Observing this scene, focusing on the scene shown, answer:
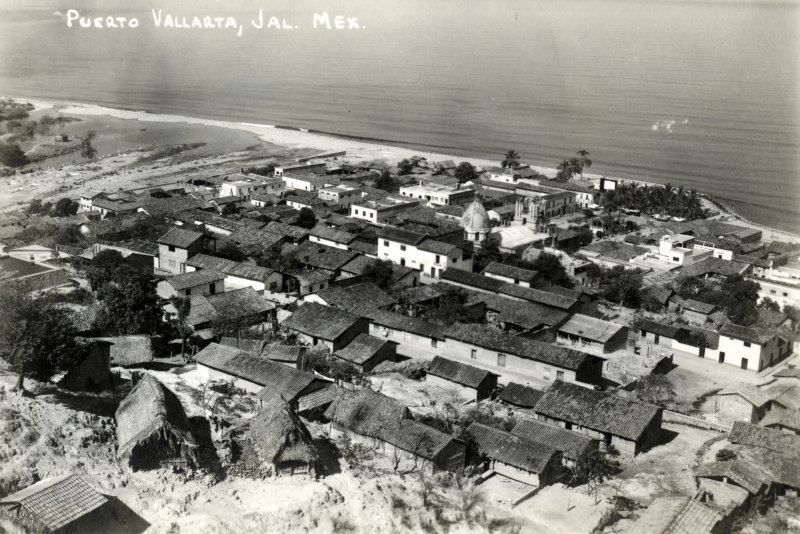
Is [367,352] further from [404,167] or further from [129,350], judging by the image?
[404,167]

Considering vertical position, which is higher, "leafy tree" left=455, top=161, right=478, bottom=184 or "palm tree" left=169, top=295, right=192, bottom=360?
"leafy tree" left=455, top=161, right=478, bottom=184

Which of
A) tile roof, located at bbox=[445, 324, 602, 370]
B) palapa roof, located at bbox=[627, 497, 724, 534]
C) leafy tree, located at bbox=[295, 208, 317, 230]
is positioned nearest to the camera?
palapa roof, located at bbox=[627, 497, 724, 534]

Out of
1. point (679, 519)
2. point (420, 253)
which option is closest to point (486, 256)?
point (420, 253)

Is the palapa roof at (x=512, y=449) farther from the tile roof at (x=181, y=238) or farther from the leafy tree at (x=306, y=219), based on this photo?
the leafy tree at (x=306, y=219)

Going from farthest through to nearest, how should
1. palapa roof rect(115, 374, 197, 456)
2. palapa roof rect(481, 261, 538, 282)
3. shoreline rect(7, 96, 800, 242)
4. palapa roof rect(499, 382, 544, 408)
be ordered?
1. shoreline rect(7, 96, 800, 242)
2. palapa roof rect(481, 261, 538, 282)
3. palapa roof rect(499, 382, 544, 408)
4. palapa roof rect(115, 374, 197, 456)

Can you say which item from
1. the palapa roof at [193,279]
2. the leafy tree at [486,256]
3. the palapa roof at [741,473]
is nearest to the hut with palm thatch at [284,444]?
the palapa roof at [741,473]

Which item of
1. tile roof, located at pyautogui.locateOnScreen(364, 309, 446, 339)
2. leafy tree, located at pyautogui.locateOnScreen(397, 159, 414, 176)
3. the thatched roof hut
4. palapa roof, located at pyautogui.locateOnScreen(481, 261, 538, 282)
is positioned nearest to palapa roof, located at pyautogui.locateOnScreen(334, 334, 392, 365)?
tile roof, located at pyautogui.locateOnScreen(364, 309, 446, 339)

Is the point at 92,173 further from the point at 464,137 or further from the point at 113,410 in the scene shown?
the point at 113,410

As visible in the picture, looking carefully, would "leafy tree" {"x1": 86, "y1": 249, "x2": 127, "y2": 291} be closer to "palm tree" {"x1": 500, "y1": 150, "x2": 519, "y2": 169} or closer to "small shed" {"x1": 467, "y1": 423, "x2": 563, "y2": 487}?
"small shed" {"x1": 467, "y1": 423, "x2": 563, "y2": 487}
